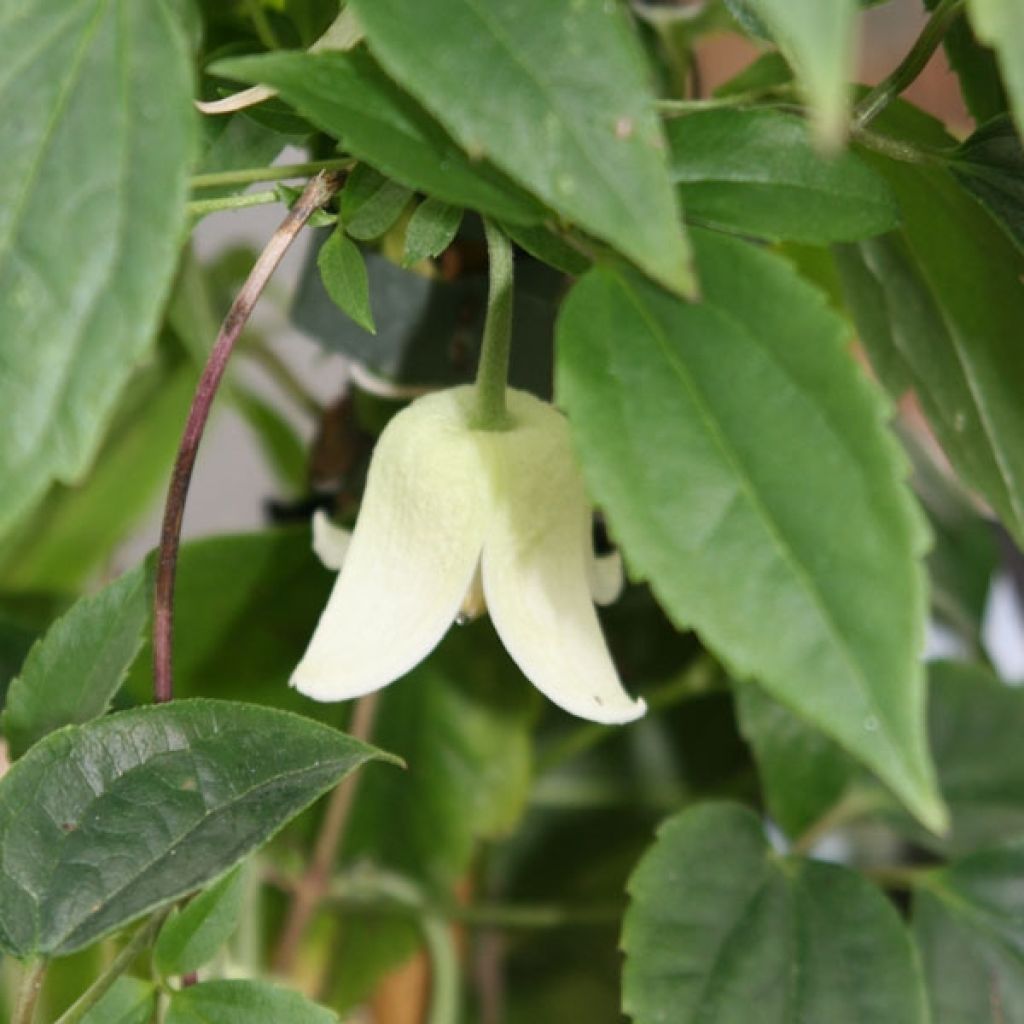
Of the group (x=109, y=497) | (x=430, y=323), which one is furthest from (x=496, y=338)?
(x=109, y=497)

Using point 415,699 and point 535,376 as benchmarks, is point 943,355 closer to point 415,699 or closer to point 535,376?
point 535,376

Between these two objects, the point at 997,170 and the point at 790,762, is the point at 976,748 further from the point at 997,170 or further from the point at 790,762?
the point at 997,170

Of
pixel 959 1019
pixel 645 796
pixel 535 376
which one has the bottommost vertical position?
pixel 645 796

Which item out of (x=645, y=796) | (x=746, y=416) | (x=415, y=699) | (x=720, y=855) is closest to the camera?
(x=746, y=416)

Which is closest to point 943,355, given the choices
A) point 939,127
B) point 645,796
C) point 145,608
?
point 939,127

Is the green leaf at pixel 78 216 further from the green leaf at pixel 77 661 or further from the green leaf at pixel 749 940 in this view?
the green leaf at pixel 749 940

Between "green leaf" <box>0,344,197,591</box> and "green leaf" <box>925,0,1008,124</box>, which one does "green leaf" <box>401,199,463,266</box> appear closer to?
"green leaf" <box>925,0,1008,124</box>

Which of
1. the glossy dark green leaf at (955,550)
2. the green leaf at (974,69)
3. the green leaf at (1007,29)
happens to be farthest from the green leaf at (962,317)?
the glossy dark green leaf at (955,550)
